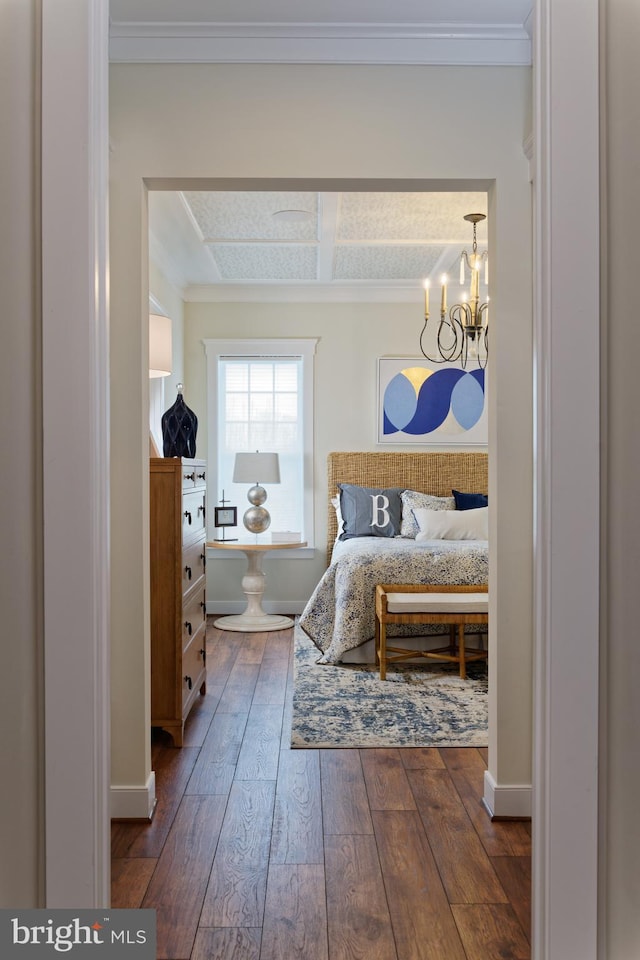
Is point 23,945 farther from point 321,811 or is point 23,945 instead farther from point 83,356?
point 321,811

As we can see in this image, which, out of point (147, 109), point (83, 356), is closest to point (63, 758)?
point (83, 356)

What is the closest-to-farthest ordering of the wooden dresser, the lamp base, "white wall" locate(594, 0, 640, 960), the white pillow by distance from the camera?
"white wall" locate(594, 0, 640, 960) < the wooden dresser < the white pillow < the lamp base

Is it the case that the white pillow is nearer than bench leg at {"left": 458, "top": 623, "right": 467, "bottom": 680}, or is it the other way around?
bench leg at {"left": 458, "top": 623, "right": 467, "bottom": 680}

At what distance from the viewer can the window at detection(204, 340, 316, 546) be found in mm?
6516

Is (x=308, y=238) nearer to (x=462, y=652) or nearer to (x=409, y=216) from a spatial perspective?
(x=409, y=216)

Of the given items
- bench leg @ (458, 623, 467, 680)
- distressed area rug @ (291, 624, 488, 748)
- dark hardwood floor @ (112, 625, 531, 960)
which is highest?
bench leg @ (458, 623, 467, 680)

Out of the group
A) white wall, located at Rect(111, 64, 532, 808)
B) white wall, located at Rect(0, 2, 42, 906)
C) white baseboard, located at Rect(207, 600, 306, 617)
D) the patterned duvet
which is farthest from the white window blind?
white wall, located at Rect(0, 2, 42, 906)

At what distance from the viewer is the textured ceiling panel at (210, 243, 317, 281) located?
17.5 ft

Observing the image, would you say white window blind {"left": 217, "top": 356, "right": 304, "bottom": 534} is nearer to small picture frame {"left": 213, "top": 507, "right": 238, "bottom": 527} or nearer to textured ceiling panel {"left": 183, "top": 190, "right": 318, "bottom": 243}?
small picture frame {"left": 213, "top": 507, "right": 238, "bottom": 527}

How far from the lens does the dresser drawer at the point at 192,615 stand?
3.56m

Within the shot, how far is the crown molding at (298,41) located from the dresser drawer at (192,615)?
221cm

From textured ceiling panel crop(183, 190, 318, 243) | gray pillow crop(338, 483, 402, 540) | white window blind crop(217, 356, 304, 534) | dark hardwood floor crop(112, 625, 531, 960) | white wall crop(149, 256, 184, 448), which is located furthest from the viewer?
white window blind crop(217, 356, 304, 534)

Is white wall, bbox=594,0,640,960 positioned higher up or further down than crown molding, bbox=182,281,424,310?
further down

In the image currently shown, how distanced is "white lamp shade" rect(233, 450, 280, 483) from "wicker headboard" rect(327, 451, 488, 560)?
60 centimetres
